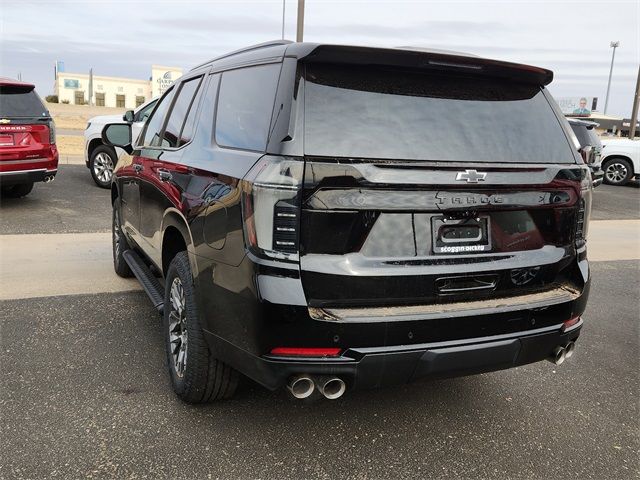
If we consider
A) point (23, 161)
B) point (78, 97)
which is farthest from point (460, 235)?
point (78, 97)

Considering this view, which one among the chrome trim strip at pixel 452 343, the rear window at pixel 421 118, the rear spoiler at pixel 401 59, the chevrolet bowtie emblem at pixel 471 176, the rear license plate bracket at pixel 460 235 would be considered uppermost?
the rear spoiler at pixel 401 59

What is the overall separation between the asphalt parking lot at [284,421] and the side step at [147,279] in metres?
0.38

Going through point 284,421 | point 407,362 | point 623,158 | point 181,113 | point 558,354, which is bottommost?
point 284,421

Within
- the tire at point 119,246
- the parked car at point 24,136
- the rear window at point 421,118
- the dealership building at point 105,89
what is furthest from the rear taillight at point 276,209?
the dealership building at point 105,89

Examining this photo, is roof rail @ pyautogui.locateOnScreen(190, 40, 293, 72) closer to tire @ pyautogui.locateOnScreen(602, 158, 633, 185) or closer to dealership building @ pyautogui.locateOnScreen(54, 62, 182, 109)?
tire @ pyautogui.locateOnScreen(602, 158, 633, 185)

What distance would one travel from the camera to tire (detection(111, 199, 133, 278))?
202 inches

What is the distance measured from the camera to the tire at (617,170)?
643 inches

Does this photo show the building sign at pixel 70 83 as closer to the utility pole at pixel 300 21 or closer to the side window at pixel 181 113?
the utility pole at pixel 300 21

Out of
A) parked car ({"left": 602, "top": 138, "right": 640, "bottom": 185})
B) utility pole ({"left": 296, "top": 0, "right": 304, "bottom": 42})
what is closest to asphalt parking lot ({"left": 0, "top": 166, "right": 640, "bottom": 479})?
utility pole ({"left": 296, "top": 0, "right": 304, "bottom": 42})

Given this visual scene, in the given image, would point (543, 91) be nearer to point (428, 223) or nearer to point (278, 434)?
point (428, 223)

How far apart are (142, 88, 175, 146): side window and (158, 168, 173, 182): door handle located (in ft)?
1.68

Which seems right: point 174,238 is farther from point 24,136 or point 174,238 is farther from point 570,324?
point 24,136

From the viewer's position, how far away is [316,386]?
8.11 ft

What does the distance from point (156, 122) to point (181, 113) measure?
1.98ft
